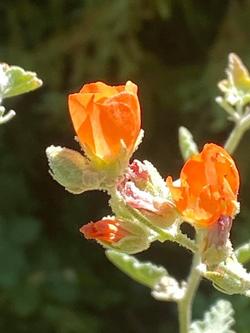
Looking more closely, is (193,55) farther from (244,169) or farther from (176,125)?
(244,169)

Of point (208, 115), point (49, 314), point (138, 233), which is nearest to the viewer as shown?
point (138, 233)

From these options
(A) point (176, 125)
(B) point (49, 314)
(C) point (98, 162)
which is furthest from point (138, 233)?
(A) point (176, 125)

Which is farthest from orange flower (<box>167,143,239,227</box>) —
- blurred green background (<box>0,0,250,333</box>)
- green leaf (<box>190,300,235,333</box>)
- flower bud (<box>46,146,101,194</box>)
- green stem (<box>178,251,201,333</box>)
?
blurred green background (<box>0,0,250,333</box>)

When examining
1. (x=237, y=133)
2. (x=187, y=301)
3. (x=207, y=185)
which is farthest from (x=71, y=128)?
(x=207, y=185)

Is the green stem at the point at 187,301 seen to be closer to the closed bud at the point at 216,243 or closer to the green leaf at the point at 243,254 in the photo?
the green leaf at the point at 243,254

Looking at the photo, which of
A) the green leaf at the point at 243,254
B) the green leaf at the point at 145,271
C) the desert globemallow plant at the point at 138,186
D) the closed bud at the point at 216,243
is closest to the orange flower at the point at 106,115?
the desert globemallow plant at the point at 138,186

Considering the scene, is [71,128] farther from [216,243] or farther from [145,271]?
[216,243]

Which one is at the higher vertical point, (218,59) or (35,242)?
(218,59)
